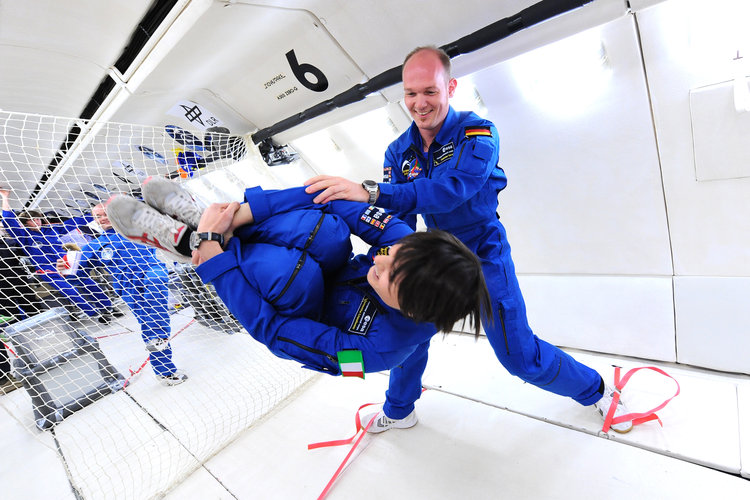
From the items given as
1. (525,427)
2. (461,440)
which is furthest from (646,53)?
(461,440)

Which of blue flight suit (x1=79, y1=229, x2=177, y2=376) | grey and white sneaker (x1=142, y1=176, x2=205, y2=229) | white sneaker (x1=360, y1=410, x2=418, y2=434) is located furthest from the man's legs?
white sneaker (x1=360, y1=410, x2=418, y2=434)

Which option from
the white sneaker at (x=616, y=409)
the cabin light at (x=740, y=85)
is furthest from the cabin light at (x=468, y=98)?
the white sneaker at (x=616, y=409)

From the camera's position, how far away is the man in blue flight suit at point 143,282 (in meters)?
2.51

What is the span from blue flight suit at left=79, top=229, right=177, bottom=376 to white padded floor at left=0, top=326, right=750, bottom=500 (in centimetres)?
90

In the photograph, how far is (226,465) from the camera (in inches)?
71.2

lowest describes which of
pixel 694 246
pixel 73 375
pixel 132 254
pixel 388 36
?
pixel 694 246

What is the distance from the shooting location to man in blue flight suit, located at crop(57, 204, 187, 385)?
2514mm

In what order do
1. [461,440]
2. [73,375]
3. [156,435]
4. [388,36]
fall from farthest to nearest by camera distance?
[73,375], [156,435], [388,36], [461,440]

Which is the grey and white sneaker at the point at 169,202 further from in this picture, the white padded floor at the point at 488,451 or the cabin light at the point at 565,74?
the cabin light at the point at 565,74

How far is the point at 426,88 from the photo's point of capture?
1.42m

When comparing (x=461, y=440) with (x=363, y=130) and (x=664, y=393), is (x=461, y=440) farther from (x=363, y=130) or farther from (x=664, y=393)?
(x=363, y=130)

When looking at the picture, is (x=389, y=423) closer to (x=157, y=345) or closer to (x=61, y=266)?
(x=157, y=345)

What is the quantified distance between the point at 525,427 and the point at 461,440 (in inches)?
12.9

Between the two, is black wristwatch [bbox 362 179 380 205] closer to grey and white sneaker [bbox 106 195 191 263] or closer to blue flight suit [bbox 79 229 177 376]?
grey and white sneaker [bbox 106 195 191 263]
